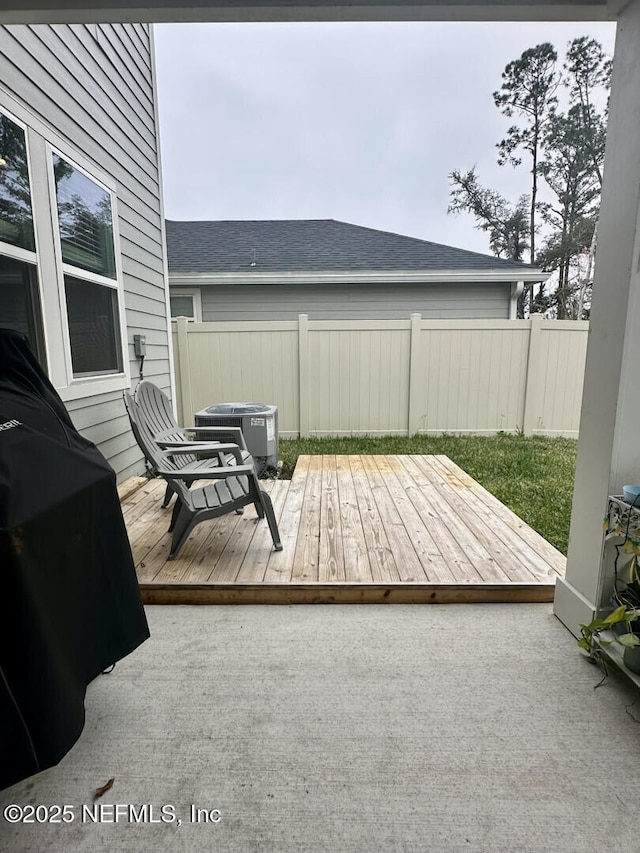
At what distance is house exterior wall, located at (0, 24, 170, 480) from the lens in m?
2.57

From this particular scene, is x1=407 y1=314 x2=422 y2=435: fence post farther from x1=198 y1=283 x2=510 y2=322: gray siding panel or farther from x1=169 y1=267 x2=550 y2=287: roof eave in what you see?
x1=198 y1=283 x2=510 y2=322: gray siding panel

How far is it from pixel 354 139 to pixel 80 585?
1678cm

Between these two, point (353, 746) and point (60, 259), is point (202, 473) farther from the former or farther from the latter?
point (60, 259)

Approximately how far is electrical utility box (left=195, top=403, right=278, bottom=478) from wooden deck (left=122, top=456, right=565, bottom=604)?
1.92ft

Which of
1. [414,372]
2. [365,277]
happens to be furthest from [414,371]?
[365,277]

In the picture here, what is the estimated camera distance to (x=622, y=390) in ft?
5.33

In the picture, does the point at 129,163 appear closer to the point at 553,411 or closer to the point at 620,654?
the point at 620,654

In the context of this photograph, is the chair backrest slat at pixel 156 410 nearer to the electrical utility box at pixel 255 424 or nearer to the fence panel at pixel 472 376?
the electrical utility box at pixel 255 424

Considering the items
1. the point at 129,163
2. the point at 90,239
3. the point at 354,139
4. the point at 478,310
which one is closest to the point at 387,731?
the point at 90,239

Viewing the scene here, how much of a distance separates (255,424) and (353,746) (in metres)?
3.10

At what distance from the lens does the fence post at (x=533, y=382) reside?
586 centimetres

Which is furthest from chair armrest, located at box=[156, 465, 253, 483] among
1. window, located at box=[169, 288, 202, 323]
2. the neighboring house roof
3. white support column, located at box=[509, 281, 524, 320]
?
white support column, located at box=[509, 281, 524, 320]

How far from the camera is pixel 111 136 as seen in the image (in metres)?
3.57

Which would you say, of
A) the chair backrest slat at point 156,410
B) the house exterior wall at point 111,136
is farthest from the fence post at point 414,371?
the chair backrest slat at point 156,410
